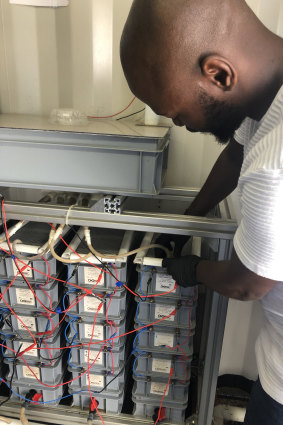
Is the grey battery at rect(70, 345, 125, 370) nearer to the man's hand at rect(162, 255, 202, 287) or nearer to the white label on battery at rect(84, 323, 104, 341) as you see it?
the white label on battery at rect(84, 323, 104, 341)

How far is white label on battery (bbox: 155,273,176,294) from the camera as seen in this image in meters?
1.12

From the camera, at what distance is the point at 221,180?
1151 millimetres

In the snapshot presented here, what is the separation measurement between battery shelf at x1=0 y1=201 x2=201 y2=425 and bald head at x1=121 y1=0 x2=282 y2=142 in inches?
21.9

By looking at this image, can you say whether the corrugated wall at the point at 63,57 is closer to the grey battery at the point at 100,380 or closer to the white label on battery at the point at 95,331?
the white label on battery at the point at 95,331

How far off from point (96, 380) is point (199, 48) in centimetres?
119

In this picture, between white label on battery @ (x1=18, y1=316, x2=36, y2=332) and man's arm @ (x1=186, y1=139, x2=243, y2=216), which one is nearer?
man's arm @ (x1=186, y1=139, x2=243, y2=216)

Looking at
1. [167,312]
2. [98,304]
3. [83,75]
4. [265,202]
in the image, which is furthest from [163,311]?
[83,75]

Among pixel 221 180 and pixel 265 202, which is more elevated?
pixel 265 202

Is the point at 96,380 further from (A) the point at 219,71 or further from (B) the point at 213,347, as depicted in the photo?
(A) the point at 219,71

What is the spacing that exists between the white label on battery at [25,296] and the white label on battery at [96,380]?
0.37 m

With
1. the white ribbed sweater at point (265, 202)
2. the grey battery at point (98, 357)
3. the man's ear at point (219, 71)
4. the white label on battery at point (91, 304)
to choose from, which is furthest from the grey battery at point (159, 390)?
the man's ear at point (219, 71)

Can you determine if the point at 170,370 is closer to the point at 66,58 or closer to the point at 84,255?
the point at 84,255

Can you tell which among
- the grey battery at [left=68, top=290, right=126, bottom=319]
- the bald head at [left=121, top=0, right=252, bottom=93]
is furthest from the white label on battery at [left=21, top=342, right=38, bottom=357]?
the bald head at [left=121, top=0, right=252, bottom=93]

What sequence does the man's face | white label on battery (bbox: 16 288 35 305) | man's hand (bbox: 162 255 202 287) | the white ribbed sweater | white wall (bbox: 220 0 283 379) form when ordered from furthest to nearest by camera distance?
white wall (bbox: 220 0 283 379)
white label on battery (bbox: 16 288 35 305)
man's hand (bbox: 162 255 202 287)
the man's face
the white ribbed sweater
